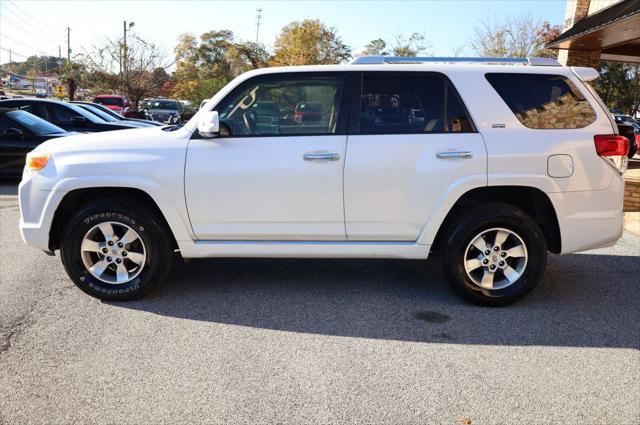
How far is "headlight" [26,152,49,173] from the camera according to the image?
4.75 meters

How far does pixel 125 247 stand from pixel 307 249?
1506 millimetres

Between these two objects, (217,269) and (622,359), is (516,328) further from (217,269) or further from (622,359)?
(217,269)

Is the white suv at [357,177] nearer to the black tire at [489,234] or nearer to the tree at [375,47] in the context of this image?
the black tire at [489,234]

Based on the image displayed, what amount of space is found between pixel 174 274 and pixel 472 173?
9.65ft

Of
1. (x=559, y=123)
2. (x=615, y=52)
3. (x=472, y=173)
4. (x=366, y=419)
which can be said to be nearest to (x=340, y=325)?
(x=366, y=419)

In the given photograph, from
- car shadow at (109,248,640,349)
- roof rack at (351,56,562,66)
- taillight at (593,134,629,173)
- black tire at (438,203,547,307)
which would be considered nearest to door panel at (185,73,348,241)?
roof rack at (351,56,562,66)

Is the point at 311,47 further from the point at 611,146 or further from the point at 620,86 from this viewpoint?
the point at 611,146

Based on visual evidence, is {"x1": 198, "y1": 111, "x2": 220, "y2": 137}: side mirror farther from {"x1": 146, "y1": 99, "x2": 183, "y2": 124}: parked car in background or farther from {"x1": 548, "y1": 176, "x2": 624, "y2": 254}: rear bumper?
{"x1": 146, "y1": 99, "x2": 183, "y2": 124}: parked car in background

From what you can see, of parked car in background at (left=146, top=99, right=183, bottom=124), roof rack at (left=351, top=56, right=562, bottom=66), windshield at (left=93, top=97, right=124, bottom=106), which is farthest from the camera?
windshield at (left=93, top=97, right=124, bottom=106)

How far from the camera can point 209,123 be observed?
449 centimetres

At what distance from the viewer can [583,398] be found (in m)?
3.31

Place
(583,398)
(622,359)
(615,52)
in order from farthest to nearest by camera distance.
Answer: (615,52) → (622,359) → (583,398)

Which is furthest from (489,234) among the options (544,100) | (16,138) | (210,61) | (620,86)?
(210,61)

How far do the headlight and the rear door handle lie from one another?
3200mm
